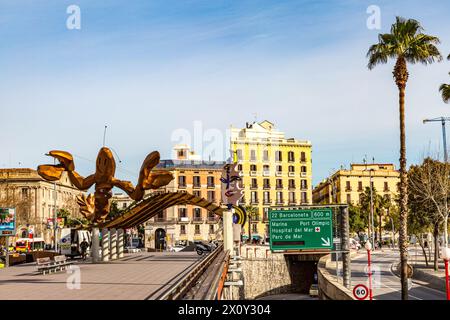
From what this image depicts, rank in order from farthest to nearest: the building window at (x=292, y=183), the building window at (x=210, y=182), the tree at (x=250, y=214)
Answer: the building window at (x=292, y=183)
the building window at (x=210, y=182)
the tree at (x=250, y=214)

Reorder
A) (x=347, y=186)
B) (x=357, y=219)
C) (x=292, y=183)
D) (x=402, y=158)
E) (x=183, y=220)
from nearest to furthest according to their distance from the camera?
(x=402, y=158) < (x=183, y=220) < (x=292, y=183) < (x=357, y=219) < (x=347, y=186)

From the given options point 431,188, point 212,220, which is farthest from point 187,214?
point 431,188

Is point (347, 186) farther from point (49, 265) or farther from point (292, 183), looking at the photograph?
point (49, 265)

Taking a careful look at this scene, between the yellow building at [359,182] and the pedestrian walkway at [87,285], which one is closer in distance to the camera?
the pedestrian walkway at [87,285]

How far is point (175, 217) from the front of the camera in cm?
11206

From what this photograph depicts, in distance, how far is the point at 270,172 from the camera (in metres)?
117

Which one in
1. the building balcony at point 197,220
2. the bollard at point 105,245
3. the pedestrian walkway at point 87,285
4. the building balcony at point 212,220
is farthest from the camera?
the building balcony at point 212,220

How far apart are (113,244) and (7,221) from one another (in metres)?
8.36

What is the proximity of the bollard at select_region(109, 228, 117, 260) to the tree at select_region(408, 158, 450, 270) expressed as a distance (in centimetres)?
2855

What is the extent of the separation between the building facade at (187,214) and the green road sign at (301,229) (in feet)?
240

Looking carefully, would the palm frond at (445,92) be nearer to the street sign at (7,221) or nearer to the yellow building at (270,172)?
the street sign at (7,221)

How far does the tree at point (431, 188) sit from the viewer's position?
5766 centimetres

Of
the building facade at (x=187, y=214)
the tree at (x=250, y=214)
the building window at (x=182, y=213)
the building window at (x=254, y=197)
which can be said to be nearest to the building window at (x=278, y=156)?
the building window at (x=254, y=197)
